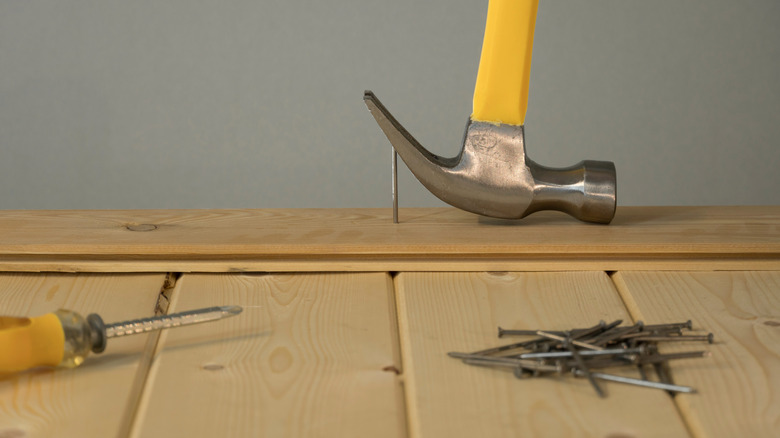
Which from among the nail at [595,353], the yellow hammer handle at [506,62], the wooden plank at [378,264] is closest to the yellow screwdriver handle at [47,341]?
the wooden plank at [378,264]

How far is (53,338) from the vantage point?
73 centimetres

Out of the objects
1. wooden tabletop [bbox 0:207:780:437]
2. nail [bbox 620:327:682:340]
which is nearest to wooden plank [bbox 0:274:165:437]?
wooden tabletop [bbox 0:207:780:437]

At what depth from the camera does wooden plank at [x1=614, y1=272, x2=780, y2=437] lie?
0.69 metres

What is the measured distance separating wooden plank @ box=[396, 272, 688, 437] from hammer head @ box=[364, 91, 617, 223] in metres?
0.17

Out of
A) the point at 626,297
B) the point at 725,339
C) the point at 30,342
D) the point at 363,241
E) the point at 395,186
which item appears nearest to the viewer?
the point at 30,342

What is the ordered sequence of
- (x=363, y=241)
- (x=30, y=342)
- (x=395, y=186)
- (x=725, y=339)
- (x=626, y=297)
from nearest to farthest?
1. (x=30, y=342)
2. (x=725, y=339)
3. (x=626, y=297)
4. (x=363, y=241)
5. (x=395, y=186)

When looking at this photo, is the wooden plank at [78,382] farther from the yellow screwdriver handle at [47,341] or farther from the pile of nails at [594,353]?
the pile of nails at [594,353]

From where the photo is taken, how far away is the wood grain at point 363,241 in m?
1.02

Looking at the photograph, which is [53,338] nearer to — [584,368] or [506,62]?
[584,368]

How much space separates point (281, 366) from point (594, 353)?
0.92 ft

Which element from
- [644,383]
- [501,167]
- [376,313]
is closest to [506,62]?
[501,167]

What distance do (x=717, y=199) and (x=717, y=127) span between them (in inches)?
10.3

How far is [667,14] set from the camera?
2.96 m

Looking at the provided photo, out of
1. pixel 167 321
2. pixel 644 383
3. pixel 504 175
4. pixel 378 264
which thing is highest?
pixel 504 175
